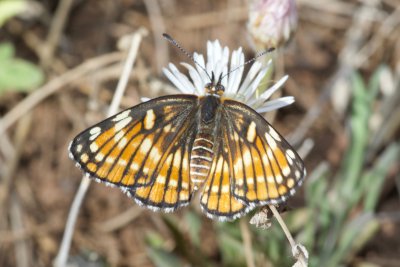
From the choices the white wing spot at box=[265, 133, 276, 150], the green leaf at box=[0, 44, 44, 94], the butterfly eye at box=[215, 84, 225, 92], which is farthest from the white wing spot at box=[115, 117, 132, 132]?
the green leaf at box=[0, 44, 44, 94]

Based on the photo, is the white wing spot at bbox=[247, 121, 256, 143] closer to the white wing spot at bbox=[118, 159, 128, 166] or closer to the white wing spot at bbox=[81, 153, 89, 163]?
the white wing spot at bbox=[118, 159, 128, 166]

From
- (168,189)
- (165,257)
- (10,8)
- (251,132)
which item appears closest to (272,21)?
(251,132)

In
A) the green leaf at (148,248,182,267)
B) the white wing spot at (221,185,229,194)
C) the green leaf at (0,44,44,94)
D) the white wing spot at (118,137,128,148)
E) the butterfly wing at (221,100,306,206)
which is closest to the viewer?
the butterfly wing at (221,100,306,206)

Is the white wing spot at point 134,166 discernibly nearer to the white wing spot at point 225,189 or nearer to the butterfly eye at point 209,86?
the white wing spot at point 225,189

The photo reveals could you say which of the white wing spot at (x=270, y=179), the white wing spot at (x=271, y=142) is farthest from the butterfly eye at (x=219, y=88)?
the white wing spot at (x=270, y=179)

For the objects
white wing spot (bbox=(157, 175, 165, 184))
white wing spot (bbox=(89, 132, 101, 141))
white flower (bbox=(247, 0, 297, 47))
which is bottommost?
white wing spot (bbox=(157, 175, 165, 184))

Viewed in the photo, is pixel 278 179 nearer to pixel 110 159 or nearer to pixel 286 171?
pixel 286 171

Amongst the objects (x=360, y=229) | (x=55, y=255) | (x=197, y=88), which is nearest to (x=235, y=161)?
(x=197, y=88)
